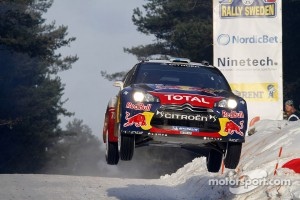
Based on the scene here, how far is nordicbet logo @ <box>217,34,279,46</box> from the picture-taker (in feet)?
72.8

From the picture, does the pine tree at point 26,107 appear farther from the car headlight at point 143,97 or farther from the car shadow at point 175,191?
the car headlight at point 143,97

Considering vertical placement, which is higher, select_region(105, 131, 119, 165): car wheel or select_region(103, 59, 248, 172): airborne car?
select_region(103, 59, 248, 172): airborne car

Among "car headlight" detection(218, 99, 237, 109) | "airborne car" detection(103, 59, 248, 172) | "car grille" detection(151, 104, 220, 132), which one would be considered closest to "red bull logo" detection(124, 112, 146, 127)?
"airborne car" detection(103, 59, 248, 172)

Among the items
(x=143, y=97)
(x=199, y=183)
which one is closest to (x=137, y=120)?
(x=143, y=97)

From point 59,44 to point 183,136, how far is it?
121 ft

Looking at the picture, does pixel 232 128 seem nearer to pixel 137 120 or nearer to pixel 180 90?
pixel 180 90

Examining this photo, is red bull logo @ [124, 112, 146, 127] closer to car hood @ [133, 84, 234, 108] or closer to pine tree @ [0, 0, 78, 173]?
car hood @ [133, 84, 234, 108]

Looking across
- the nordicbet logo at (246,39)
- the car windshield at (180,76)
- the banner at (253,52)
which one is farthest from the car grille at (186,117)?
the nordicbet logo at (246,39)

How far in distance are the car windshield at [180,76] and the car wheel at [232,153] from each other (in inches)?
55.4

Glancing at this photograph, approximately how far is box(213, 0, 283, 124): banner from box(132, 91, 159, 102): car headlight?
471 inches

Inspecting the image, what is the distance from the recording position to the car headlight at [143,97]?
1002 centimetres

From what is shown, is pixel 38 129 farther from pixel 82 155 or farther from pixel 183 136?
pixel 82 155

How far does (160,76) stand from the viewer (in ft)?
37.8

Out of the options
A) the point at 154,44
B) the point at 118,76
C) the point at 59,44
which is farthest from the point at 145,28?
the point at 59,44
